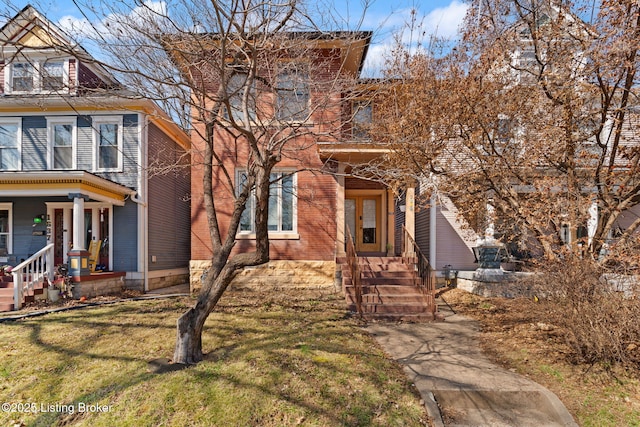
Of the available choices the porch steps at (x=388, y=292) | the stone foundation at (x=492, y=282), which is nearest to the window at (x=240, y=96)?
the porch steps at (x=388, y=292)

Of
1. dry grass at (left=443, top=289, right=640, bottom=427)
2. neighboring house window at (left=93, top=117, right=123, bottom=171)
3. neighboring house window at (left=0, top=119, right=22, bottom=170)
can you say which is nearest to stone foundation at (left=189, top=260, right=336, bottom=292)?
neighboring house window at (left=93, top=117, right=123, bottom=171)

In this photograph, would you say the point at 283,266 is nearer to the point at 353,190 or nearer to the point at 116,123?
the point at 353,190

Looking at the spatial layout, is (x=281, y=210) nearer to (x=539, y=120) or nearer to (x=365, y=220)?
(x=365, y=220)

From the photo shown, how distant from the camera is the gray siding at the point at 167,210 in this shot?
1212 centimetres

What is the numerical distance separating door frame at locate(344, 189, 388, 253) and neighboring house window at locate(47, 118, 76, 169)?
907 centimetres

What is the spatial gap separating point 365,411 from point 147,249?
993cm

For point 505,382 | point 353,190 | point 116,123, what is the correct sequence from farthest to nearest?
point 353,190
point 116,123
point 505,382

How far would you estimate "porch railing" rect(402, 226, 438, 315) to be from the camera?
7813 millimetres

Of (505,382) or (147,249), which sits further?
(147,249)

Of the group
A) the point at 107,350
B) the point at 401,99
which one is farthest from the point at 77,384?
the point at 401,99

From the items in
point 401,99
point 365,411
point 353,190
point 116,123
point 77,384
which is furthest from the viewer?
point 353,190

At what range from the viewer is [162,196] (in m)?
13.0

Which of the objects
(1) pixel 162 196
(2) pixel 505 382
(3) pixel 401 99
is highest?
(3) pixel 401 99

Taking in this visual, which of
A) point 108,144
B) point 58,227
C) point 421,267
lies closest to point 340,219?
point 421,267
